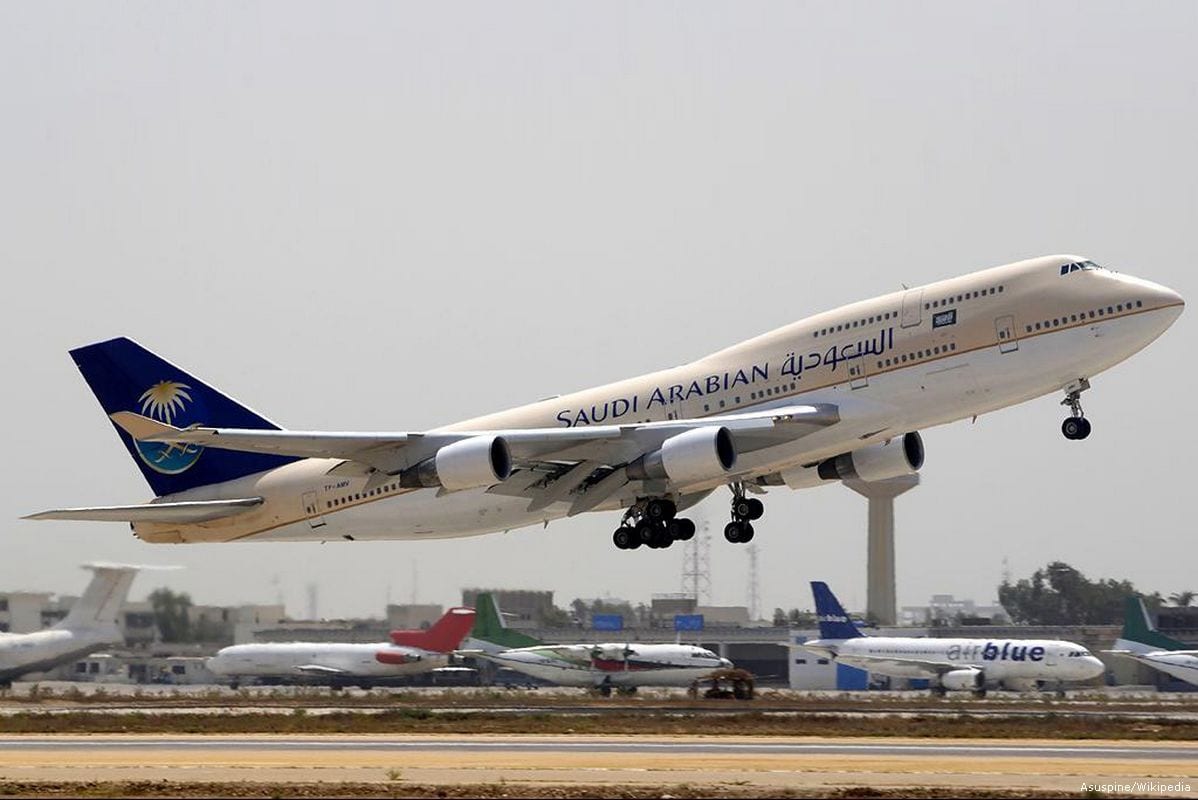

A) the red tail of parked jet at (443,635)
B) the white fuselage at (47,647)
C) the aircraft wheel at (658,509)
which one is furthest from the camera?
the red tail of parked jet at (443,635)

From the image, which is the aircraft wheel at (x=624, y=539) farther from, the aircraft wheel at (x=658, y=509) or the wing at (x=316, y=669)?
the wing at (x=316, y=669)

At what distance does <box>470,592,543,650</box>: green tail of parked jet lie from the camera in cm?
7138

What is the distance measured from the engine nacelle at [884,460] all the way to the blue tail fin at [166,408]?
1526 cm

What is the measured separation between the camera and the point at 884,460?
41938 millimetres

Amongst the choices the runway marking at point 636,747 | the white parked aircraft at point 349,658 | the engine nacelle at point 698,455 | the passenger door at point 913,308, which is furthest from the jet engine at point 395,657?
the passenger door at point 913,308

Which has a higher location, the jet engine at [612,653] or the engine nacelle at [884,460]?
the engine nacelle at [884,460]

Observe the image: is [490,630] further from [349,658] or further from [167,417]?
[167,417]

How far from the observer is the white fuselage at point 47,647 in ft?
168

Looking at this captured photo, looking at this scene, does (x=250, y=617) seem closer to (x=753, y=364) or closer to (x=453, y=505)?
(x=453, y=505)

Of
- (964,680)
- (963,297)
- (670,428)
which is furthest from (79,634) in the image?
(964,680)

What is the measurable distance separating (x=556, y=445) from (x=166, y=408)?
42.5 feet

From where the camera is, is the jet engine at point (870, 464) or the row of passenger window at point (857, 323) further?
the jet engine at point (870, 464)

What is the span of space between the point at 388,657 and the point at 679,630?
29174mm

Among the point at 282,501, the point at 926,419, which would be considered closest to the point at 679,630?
the point at 282,501
